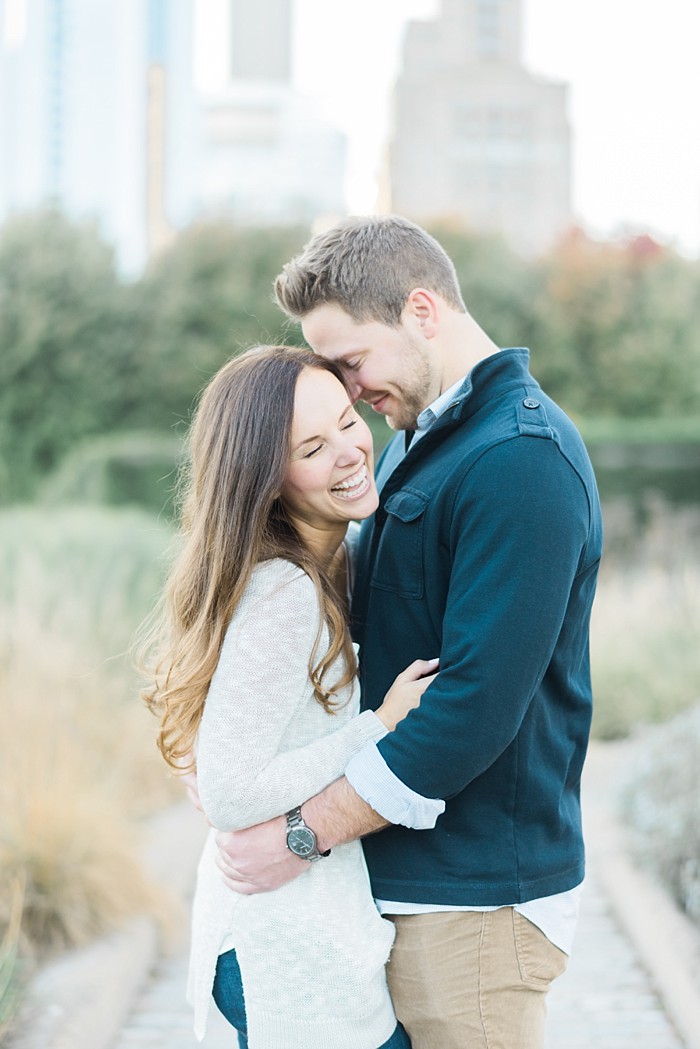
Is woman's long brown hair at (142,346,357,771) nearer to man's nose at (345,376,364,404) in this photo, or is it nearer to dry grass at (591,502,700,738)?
man's nose at (345,376,364,404)

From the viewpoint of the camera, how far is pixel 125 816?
4.40 metres

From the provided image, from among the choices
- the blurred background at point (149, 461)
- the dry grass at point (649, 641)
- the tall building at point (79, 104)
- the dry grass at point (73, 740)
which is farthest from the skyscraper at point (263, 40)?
the dry grass at point (73, 740)

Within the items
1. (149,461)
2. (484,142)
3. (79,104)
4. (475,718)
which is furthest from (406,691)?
(79,104)

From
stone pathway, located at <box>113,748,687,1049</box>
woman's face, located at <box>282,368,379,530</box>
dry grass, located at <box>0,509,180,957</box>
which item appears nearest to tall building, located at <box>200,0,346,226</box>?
dry grass, located at <box>0,509,180,957</box>

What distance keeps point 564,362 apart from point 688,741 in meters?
13.6

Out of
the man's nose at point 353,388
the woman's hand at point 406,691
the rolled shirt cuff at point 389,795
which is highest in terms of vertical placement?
the man's nose at point 353,388

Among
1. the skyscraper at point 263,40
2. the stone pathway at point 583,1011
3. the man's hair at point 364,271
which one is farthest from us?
the skyscraper at point 263,40

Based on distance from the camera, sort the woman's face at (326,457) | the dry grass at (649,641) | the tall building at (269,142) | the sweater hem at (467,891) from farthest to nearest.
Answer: the tall building at (269,142), the dry grass at (649,641), the woman's face at (326,457), the sweater hem at (467,891)

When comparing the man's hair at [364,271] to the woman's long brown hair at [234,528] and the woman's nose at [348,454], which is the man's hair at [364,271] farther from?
the woman's nose at [348,454]

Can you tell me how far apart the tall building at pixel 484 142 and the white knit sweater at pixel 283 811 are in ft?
270

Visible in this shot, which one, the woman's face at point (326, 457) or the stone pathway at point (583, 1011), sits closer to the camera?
the woman's face at point (326, 457)

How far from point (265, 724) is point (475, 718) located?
1.07ft

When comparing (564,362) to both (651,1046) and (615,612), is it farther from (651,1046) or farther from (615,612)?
(651,1046)

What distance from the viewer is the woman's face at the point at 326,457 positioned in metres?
1.86
